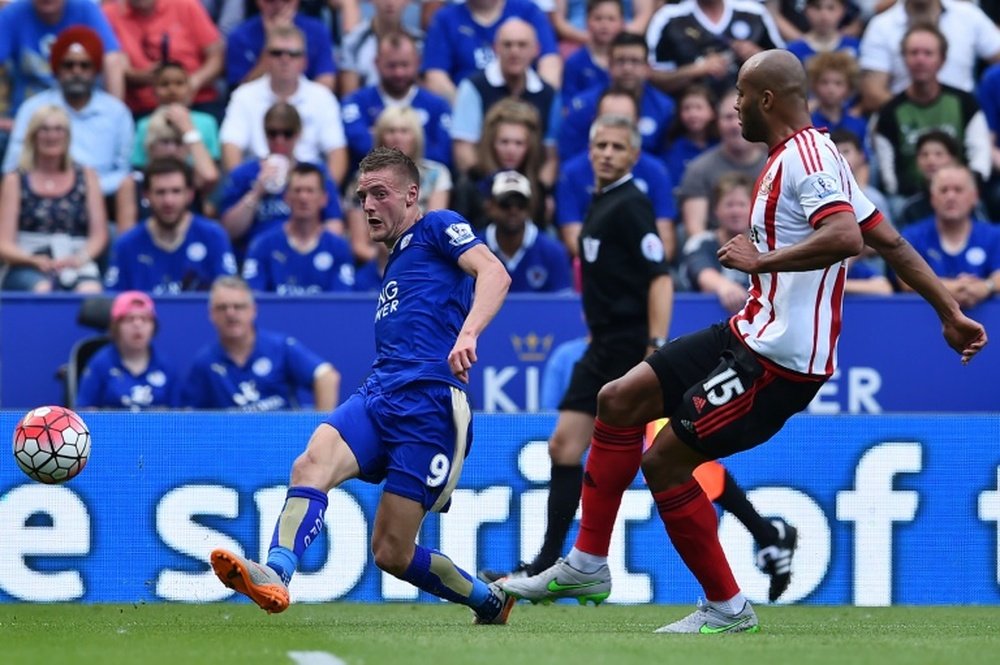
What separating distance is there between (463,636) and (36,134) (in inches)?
265

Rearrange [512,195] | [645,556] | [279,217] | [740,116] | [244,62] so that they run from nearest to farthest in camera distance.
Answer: [740,116] < [645,556] < [512,195] < [279,217] < [244,62]

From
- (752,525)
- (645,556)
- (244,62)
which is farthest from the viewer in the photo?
(244,62)

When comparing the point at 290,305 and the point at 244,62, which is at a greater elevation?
the point at 244,62

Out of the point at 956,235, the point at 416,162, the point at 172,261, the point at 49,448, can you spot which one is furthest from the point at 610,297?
the point at 172,261

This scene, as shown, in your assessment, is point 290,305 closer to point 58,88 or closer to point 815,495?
point 58,88

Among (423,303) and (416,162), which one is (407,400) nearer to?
(423,303)

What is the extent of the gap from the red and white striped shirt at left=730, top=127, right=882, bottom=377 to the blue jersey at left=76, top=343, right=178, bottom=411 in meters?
5.52

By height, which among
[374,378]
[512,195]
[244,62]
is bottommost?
[374,378]

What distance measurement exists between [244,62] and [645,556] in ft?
21.6

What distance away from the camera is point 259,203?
1348 cm

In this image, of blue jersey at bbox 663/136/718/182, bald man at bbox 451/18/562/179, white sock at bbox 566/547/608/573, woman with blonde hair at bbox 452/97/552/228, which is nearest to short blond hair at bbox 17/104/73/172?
woman with blonde hair at bbox 452/97/552/228

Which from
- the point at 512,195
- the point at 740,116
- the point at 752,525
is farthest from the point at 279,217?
the point at 740,116

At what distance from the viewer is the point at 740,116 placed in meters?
7.56

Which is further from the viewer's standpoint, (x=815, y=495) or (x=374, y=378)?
(x=815, y=495)
